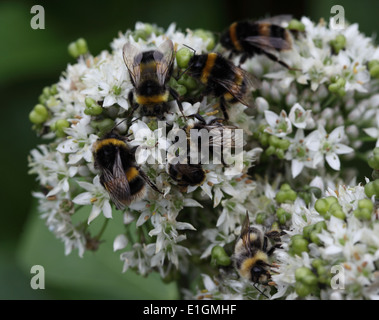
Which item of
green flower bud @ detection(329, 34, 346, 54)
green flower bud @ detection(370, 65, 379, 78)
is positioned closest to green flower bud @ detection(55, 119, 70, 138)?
green flower bud @ detection(329, 34, 346, 54)

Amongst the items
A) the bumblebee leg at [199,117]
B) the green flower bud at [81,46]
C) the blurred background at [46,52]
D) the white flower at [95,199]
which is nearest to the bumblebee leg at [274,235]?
the bumblebee leg at [199,117]

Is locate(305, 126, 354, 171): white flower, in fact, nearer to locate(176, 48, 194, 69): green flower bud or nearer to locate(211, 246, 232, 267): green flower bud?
locate(211, 246, 232, 267): green flower bud

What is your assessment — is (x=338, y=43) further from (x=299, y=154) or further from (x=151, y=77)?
(x=151, y=77)

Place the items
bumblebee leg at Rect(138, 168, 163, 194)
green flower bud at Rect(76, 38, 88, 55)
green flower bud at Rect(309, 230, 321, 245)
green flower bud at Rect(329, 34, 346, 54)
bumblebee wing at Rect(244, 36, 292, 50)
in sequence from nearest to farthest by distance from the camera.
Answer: green flower bud at Rect(309, 230, 321, 245) < bumblebee leg at Rect(138, 168, 163, 194) < bumblebee wing at Rect(244, 36, 292, 50) < green flower bud at Rect(329, 34, 346, 54) < green flower bud at Rect(76, 38, 88, 55)

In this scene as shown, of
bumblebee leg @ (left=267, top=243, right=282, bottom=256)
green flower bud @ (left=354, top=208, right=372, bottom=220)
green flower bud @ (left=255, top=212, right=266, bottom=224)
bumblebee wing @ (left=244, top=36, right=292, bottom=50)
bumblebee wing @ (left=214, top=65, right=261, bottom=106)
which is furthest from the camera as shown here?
bumblebee wing @ (left=244, top=36, right=292, bottom=50)

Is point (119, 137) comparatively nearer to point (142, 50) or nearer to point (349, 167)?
point (142, 50)

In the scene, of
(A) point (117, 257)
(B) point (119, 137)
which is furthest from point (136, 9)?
(B) point (119, 137)
